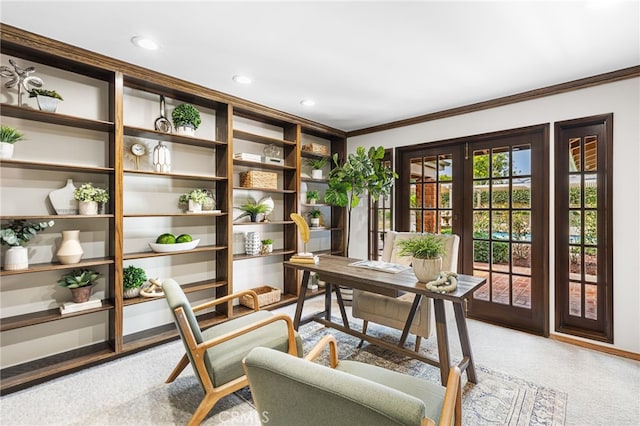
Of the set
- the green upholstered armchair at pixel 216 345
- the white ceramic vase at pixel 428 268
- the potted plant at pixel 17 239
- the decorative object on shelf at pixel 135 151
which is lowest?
the green upholstered armchair at pixel 216 345

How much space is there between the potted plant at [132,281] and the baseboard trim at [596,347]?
403 centimetres

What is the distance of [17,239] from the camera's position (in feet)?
7.35

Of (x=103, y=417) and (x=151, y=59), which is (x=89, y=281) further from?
(x=151, y=59)

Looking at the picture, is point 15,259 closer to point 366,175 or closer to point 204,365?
point 204,365

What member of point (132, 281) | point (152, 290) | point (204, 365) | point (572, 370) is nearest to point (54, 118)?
point (132, 281)

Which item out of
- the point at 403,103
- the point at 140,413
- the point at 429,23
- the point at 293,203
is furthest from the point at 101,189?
the point at 403,103

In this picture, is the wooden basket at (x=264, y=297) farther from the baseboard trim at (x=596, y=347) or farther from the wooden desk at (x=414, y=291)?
the baseboard trim at (x=596, y=347)

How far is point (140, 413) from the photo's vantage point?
76.4 inches

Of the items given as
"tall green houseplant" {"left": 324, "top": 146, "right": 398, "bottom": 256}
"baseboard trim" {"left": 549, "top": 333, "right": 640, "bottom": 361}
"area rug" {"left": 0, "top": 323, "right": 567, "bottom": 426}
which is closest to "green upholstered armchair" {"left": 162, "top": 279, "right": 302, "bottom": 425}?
"area rug" {"left": 0, "top": 323, "right": 567, "bottom": 426}

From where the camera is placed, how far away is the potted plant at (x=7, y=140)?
2170 mm

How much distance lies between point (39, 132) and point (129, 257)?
3.98 ft

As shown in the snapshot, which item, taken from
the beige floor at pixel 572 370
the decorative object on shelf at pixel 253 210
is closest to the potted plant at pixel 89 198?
the decorative object on shelf at pixel 253 210

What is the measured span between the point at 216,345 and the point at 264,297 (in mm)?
1923

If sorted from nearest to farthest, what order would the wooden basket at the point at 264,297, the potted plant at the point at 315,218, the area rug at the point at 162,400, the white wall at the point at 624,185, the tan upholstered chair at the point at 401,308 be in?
the area rug at the point at 162,400 → the tan upholstered chair at the point at 401,308 → the white wall at the point at 624,185 → the wooden basket at the point at 264,297 → the potted plant at the point at 315,218
